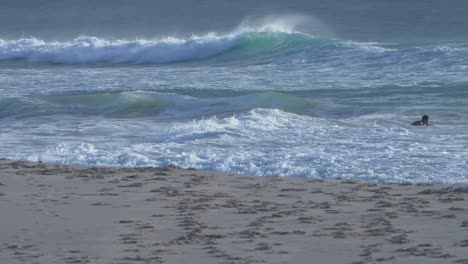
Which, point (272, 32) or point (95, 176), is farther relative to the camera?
point (272, 32)

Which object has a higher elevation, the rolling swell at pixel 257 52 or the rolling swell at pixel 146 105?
the rolling swell at pixel 257 52

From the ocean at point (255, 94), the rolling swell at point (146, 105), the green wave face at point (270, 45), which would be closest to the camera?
the ocean at point (255, 94)

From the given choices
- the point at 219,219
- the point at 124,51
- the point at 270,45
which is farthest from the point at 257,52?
the point at 219,219

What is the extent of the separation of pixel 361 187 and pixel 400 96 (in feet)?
30.8

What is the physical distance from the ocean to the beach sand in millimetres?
1050

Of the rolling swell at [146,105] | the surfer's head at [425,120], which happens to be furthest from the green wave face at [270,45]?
the surfer's head at [425,120]

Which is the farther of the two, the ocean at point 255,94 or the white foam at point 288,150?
the ocean at point 255,94

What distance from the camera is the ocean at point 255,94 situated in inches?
504

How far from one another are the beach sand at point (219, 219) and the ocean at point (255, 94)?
1050 millimetres

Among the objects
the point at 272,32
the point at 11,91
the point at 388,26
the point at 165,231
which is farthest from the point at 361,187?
the point at 388,26

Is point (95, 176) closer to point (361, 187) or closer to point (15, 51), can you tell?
point (361, 187)

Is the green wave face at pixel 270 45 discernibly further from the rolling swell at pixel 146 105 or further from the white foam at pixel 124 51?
the rolling swell at pixel 146 105

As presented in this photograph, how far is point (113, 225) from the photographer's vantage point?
901cm

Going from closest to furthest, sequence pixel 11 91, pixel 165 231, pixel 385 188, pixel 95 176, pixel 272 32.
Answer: pixel 165 231
pixel 385 188
pixel 95 176
pixel 11 91
pixel 272 32
